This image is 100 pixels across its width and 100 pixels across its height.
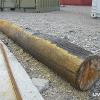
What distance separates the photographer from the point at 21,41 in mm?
4379

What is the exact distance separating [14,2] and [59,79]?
9030mm

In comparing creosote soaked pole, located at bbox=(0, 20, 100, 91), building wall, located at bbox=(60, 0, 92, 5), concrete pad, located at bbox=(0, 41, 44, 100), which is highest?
building wall, located at bbox=(60, 0, 92, 5)

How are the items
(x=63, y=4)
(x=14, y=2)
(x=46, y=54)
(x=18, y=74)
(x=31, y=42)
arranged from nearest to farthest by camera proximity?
(x=18, y=74) → (x=46, y=54) → (x=31, y=42) → (x=14, y=2) → (x=63, y=4)

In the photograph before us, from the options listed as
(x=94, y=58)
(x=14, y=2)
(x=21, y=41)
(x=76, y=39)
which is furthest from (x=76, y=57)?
(x=14, y=2)

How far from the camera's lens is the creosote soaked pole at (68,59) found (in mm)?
2844

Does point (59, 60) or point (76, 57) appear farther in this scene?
point (59, 60)

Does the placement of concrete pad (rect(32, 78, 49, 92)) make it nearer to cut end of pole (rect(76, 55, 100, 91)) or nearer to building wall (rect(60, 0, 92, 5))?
cut end of pole (rect(76, 55, 100, 91))

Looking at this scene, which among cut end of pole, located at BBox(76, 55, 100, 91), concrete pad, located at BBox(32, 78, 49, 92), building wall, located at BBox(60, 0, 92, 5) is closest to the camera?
cut end of pole, located at BBox(76, 55, 100, 91)

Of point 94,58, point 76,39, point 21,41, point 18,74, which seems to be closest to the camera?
point 94,58

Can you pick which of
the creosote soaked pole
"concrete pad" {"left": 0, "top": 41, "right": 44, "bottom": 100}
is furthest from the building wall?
"concrete pad" {"left": 0, "top": 41, "right": 44, "bottom": 100}

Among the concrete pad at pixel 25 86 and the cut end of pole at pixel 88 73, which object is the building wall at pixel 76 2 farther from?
the cut end of pole at pixel 88 73

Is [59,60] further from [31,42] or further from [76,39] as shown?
[76,39]

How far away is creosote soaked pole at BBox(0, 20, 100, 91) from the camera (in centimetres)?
284

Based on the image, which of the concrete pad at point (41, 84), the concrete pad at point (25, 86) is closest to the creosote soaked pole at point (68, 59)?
the concrete pad at point (41, 84)
